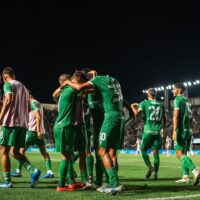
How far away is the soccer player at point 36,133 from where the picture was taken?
34.7 ft

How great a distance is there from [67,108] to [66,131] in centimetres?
40

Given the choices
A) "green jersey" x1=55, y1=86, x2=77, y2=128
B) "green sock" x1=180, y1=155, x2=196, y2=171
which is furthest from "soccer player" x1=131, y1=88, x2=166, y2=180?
"green jersey" x1=55, y1=86, x2=77, y2=128

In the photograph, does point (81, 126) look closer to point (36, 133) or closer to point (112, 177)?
point (112, 177)

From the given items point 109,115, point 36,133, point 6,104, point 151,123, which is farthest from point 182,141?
point 36,133

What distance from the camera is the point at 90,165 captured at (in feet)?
29.8

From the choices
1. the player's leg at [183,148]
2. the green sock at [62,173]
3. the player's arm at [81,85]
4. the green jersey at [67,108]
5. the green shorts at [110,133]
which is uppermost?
the player's arm at [81,85]

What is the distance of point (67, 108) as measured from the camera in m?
7.53

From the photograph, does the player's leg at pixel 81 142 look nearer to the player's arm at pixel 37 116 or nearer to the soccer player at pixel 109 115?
the soccer player at pixel 109 115

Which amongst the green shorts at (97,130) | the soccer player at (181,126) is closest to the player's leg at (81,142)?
the green shorts at (97,130)

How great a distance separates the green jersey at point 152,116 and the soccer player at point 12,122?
149 inches

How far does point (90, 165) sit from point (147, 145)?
246cm

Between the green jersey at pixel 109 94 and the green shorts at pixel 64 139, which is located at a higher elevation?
the green jersey at pixel 109 94

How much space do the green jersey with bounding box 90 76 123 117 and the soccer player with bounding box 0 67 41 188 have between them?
1.76 m

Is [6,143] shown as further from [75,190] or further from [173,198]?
[173,198]
